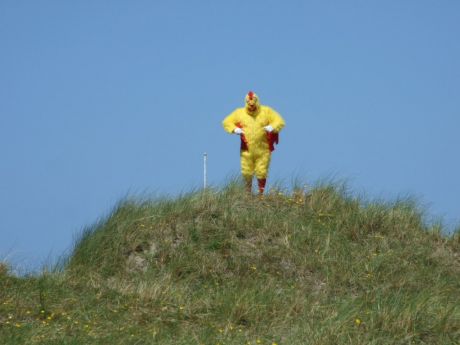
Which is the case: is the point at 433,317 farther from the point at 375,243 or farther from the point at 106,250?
the point at 106,250

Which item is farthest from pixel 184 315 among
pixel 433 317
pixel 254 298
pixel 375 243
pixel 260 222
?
pixel 375 243

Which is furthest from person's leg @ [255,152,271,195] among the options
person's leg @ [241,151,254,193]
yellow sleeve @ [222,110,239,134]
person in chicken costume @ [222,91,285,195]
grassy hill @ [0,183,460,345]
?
yellow sleeve @ [222,110,239,134]

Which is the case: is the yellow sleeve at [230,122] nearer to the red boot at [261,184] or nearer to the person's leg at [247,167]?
the person's leg at [247,167]

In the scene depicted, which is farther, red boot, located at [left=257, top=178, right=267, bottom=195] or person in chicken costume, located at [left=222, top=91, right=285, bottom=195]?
red boot, located at [left=257, top=178, right=267, bottom=195]

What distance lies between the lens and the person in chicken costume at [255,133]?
14.0m

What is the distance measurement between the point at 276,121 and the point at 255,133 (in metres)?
0.48

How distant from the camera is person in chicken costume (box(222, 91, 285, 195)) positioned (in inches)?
551

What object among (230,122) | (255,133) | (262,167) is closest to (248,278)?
(262,167)

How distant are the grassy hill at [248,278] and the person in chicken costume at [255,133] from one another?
49 centimetres

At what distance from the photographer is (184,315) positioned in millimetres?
9430

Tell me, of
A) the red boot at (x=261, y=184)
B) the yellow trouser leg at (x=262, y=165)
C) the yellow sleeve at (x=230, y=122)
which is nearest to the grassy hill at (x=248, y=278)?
the red boot at (x=261, y=184)

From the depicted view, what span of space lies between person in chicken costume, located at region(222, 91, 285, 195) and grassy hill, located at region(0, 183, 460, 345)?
0.49 m

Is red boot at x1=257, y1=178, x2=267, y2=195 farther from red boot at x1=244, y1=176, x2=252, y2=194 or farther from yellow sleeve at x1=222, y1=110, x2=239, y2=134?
yellow sleeve at x1=222, y1=110, x2=239, y2=134

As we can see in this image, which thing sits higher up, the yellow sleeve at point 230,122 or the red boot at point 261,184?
the yellow sleeve at point 230,122
